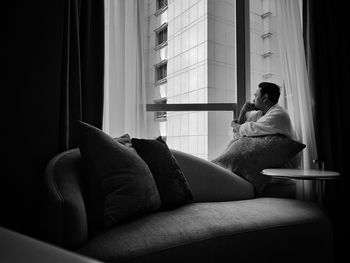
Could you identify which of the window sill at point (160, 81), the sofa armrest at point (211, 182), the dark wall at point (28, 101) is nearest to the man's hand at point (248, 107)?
the sofa armrest at point (211, 182)

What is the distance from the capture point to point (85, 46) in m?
2.24

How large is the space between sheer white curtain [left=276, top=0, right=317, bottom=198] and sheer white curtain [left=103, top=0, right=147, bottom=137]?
1.25 m

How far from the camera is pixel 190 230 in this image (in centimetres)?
140

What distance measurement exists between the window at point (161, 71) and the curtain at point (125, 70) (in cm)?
58

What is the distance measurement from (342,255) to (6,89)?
111 inches

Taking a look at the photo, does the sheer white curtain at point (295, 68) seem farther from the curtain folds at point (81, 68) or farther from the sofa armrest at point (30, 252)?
the sofa armrest at point (30, 252)

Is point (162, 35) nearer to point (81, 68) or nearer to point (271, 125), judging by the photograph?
point (81, 68)

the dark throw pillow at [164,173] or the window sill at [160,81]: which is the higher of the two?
the window sill at [160,81]

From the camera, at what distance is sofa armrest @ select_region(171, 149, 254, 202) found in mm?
2141

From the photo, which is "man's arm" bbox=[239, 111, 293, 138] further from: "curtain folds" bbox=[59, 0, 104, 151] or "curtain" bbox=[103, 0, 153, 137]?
"curtain folds" bbox=[59, 0, 104, 151]

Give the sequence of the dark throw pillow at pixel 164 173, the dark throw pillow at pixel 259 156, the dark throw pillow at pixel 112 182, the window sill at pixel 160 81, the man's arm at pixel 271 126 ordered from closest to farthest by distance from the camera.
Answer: the dark throw pillow at pixel 112 182 → the dark throw pillow at pixel 164 173 → the dark throw pillow at pixel 259 156 → the man's arm at pixel 271 126 → the window sill at pixel 160 81

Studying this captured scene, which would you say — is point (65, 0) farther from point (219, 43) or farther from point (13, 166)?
point (219, 43)

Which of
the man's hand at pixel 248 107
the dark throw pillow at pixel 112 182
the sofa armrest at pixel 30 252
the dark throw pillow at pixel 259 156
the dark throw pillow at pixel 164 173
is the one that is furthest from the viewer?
the man's hand at pixel 248 107

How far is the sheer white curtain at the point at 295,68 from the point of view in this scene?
8.84ft
